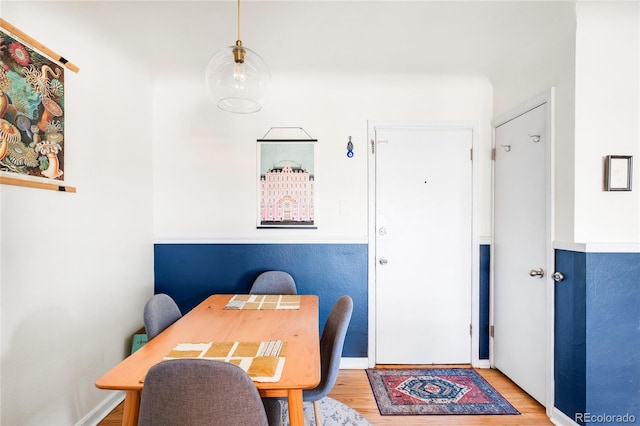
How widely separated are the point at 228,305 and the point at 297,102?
5.71 ft

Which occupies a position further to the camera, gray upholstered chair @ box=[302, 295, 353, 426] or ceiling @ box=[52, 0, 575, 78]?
ceiling @ box=[52, 0, 575, 78]

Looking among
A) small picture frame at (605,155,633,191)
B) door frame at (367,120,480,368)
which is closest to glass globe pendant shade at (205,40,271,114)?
door frame at (367,120,480,368)

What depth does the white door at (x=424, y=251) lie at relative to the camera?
253 cm

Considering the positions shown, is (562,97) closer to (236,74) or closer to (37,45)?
(236,74)

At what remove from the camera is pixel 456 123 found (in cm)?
254

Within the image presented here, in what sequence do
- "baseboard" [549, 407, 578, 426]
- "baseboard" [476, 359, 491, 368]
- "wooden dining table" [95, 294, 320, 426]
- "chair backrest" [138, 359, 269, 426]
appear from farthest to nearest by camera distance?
"baseboard" [476, 359, 491, 368]
"baseboard" [549, 407, 578, 426]
"wooden dining table" [95, 294, 320, 426]
"chair backrest" [138, 359, 269, 426]

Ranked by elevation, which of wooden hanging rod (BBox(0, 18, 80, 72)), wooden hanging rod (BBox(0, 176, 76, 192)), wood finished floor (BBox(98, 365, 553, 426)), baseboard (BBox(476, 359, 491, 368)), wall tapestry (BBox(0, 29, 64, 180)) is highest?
wooden hanging rod (BBox(0, 18, 80, 72))

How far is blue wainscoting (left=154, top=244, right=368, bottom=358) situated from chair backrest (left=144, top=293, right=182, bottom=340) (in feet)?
2.72

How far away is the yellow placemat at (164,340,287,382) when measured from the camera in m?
1.06

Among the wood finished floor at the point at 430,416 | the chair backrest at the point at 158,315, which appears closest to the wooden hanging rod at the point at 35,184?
the chair backrest at the point at 158,315

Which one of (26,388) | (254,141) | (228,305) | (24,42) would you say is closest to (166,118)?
(254,141)

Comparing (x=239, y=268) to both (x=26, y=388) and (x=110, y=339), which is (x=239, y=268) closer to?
(x=110, y=339)

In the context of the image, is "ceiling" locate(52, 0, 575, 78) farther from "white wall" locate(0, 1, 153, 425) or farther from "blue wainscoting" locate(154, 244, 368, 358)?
"blue wainscoting" locate(154, 244, 368, 358)

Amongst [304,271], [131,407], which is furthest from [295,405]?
[304,271]
